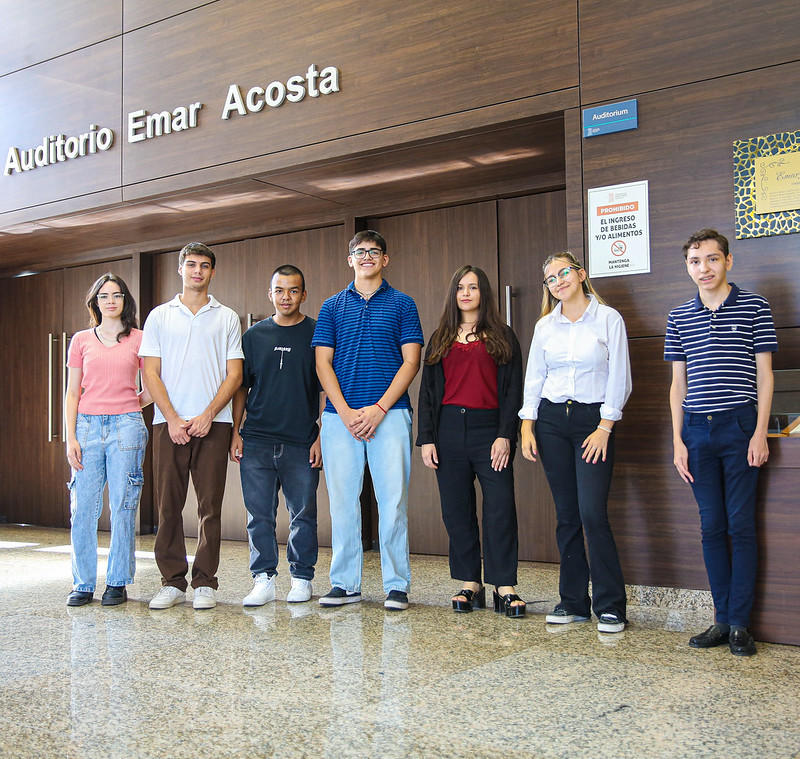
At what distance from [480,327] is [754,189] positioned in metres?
1.25

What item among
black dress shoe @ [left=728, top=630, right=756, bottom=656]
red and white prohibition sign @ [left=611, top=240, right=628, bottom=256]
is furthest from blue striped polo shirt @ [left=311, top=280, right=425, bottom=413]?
black dress shoe @ [left=728, top=630, right=756, bottom=656]

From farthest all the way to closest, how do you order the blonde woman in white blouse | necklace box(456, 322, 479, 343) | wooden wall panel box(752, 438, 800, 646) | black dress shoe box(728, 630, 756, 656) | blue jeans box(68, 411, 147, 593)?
blue jeans box(68, 411, 147, 593), necklace box(456, 322, 479, 343), the blonde woman in white blouse, wooden wall panel box(752, 438, 800, 646), black dress shoe box(728, 630, 756, 656)

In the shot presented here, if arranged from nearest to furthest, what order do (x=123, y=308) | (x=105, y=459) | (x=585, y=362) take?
(x=585, y=362) < (x=105, y=459) < (x=123, y=308)

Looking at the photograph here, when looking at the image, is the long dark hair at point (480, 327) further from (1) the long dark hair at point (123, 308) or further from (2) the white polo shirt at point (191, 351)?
(1) the long dark hair at point (123, 308)

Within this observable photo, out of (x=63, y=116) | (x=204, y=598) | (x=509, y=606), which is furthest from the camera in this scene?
(x=63, y=116)

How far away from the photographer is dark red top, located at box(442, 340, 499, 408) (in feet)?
11.9

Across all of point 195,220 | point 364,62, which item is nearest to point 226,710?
point 364,62

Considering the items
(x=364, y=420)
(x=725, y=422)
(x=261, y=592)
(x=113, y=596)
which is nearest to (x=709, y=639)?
(x=725, y=422)

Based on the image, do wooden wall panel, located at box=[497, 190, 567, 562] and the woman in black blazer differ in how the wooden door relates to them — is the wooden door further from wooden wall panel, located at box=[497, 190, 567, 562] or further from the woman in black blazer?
the woman in black blazer

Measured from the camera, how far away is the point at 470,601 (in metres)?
3.64

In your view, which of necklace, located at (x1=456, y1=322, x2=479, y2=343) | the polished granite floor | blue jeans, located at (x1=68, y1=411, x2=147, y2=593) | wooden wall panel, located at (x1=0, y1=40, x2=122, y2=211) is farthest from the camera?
wooden wall panel, located at (x1=0, y1=40, x2=122, y2=211)

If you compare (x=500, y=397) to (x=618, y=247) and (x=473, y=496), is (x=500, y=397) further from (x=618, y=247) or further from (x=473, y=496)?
(x=618, y=247)

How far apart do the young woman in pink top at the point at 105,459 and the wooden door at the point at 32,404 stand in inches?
132

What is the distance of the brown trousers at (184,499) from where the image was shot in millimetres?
3816
